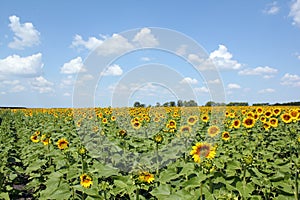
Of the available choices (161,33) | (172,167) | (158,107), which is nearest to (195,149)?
(172,167)

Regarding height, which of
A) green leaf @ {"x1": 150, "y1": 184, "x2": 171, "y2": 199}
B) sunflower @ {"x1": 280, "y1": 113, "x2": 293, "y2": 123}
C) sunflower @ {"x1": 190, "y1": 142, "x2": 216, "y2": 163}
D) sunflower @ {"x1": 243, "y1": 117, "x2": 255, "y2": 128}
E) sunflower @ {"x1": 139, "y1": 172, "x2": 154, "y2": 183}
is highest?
sunflower @ {"x1": 280, "y1": 113, "x2": 293, "y2": 123}

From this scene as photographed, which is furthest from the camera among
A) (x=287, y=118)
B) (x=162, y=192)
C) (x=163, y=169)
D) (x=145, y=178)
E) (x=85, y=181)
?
(x=287, y=118)

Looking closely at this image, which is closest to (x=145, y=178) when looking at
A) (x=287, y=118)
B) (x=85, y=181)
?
(x=85, y=181)

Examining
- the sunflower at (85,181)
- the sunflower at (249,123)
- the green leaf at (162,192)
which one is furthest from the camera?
the sunflower at (249,123)

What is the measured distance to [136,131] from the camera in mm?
7211

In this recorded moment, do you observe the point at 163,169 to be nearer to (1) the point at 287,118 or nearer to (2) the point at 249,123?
(2) the point at 249,123

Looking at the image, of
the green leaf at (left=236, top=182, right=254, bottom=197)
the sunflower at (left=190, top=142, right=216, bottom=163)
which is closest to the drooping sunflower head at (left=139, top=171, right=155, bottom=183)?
the sunflower at (left=190, top=142, right=216, bottom=163)

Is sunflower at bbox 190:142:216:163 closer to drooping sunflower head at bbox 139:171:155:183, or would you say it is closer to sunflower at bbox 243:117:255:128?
drooping sunflower head at bbox 139:171:155:183

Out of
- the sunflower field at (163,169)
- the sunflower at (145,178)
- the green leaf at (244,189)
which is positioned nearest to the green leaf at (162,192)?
the sunflower field at (163,169)

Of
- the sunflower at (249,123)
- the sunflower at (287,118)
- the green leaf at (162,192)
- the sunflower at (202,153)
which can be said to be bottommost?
the green leaf at (162,192)

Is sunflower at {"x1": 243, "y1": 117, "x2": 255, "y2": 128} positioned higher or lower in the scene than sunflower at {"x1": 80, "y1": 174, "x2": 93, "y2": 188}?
higher

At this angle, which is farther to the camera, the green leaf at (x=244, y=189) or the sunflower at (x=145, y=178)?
the sunflower at (x=145, y=178)

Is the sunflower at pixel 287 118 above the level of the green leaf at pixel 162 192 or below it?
above

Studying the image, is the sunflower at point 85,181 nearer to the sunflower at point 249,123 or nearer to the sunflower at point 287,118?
the sunflower at point 249,123
